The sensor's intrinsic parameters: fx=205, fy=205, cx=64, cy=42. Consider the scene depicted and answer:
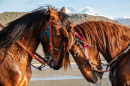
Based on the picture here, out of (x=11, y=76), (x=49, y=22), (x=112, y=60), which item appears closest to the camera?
(x=11, y=76)

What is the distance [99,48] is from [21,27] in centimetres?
161

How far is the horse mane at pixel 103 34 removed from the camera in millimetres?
4129

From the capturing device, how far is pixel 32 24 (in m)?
3.90

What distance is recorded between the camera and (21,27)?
3.83 metres

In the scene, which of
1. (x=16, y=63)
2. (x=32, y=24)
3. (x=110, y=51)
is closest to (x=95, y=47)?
(x=110, y=51)

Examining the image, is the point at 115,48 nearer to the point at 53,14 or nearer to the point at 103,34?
the point at 103,34

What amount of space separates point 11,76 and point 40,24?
43.5 inches

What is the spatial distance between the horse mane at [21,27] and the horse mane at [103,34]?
0.78 metres

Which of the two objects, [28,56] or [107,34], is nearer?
[28,56]

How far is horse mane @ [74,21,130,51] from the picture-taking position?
4.13m

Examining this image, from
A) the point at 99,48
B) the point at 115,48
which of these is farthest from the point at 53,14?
the point at 115,48

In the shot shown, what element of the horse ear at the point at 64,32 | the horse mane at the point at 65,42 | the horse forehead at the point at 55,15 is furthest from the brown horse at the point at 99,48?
the horse forehead at the point at 55,15

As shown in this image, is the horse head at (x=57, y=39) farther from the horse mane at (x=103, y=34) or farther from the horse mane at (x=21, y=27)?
the horse mane at (x=103, y=34)

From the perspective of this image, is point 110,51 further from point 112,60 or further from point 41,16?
point 41,16
